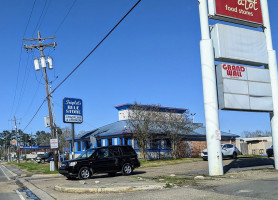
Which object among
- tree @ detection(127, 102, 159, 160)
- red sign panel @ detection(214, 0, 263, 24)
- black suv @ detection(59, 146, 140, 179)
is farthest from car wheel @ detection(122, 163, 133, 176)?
tree @ detection(127, 102, 159, 160)

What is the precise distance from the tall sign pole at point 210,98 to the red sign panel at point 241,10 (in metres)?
1.10

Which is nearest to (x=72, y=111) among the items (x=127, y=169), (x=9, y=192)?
(x=127, y=169)

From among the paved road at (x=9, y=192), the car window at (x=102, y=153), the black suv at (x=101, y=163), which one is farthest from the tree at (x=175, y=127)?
the paved road at (x=9, y=192)

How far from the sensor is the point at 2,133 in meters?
169

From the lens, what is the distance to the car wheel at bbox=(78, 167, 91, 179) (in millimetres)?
17234

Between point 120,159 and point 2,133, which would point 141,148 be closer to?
point 120,159

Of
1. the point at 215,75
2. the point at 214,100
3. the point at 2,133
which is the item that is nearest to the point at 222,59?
the point at 215,75

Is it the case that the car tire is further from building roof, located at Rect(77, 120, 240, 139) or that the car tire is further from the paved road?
building roof, located at Rect(77, 120, 240, 139)

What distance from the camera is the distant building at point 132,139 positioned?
1388 inches

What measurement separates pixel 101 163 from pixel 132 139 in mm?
17290

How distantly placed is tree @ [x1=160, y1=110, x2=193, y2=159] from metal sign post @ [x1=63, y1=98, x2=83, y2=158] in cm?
1011

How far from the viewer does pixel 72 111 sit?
2656cm

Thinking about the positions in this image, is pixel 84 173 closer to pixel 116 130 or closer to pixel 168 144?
pixel 116 130

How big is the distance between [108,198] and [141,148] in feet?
77.5
